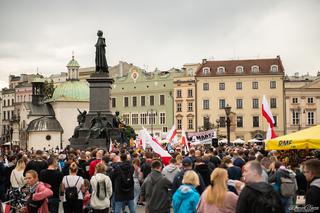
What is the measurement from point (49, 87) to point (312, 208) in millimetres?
94892

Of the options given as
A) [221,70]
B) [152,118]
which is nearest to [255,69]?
[221,70]

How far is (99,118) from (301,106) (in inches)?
2169

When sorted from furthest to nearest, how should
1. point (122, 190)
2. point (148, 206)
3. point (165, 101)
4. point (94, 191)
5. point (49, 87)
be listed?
point (49, 87) → point (165, 101) → point (122, 190) → point (94, 191) → point (148, 206)

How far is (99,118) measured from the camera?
114ft

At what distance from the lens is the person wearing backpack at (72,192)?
11.8 m

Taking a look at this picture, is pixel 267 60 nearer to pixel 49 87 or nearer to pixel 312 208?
pixel 49 87

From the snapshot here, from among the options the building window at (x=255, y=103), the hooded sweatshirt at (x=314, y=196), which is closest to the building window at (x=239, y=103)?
the building window at (x=255, y=103)

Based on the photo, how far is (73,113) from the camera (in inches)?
3223

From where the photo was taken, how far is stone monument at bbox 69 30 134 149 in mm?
34094

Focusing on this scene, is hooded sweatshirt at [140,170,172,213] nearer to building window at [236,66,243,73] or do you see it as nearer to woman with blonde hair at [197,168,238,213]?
woman with blonde hair at [197,168,238,213]

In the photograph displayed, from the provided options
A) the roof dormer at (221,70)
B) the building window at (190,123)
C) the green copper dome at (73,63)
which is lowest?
the building window at (190,123)

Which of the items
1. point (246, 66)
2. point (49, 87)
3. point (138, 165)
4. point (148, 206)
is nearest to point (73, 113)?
point (49, 87)

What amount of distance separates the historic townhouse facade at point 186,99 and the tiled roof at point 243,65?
1.61 m

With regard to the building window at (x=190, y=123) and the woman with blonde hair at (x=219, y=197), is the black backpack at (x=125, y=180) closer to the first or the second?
the woman with blonde hair at (x=219, y=197)
